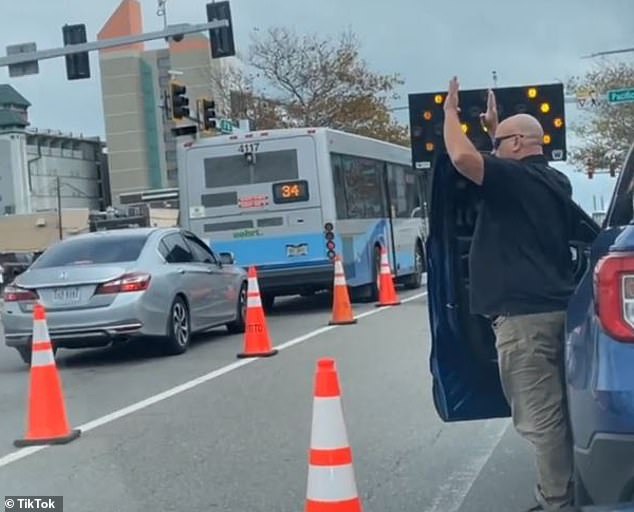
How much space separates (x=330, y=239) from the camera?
17531 millimetres

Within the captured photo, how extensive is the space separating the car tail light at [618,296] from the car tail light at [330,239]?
46.8 ft

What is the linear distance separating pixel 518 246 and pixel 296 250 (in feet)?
44.0

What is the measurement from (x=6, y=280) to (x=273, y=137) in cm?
2702

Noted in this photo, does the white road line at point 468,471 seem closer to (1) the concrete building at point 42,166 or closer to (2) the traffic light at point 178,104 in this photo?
(2) the traffic light at point 178,104

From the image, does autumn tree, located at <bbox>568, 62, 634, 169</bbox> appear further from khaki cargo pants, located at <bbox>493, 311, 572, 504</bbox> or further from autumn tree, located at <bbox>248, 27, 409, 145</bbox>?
khaki cargo pants, located at <bbox>493, 311, 572, 504</bbox>

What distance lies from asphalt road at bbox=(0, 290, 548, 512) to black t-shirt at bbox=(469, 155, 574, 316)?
1543mm

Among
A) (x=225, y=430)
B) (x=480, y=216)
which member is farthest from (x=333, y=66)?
(x=480, y=216)

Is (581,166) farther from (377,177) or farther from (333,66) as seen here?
(377,177)

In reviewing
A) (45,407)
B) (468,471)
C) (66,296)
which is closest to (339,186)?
(66,296)

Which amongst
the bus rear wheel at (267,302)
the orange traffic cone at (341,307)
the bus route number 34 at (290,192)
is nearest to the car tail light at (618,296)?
the orange traffic cone at (341,307)

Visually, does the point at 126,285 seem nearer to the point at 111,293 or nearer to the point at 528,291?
the point at 111,293

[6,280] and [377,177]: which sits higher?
[377,177]

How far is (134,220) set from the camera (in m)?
50.1

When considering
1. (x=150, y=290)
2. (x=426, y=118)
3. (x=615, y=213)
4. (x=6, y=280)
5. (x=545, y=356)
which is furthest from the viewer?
(x=6, y=280)
